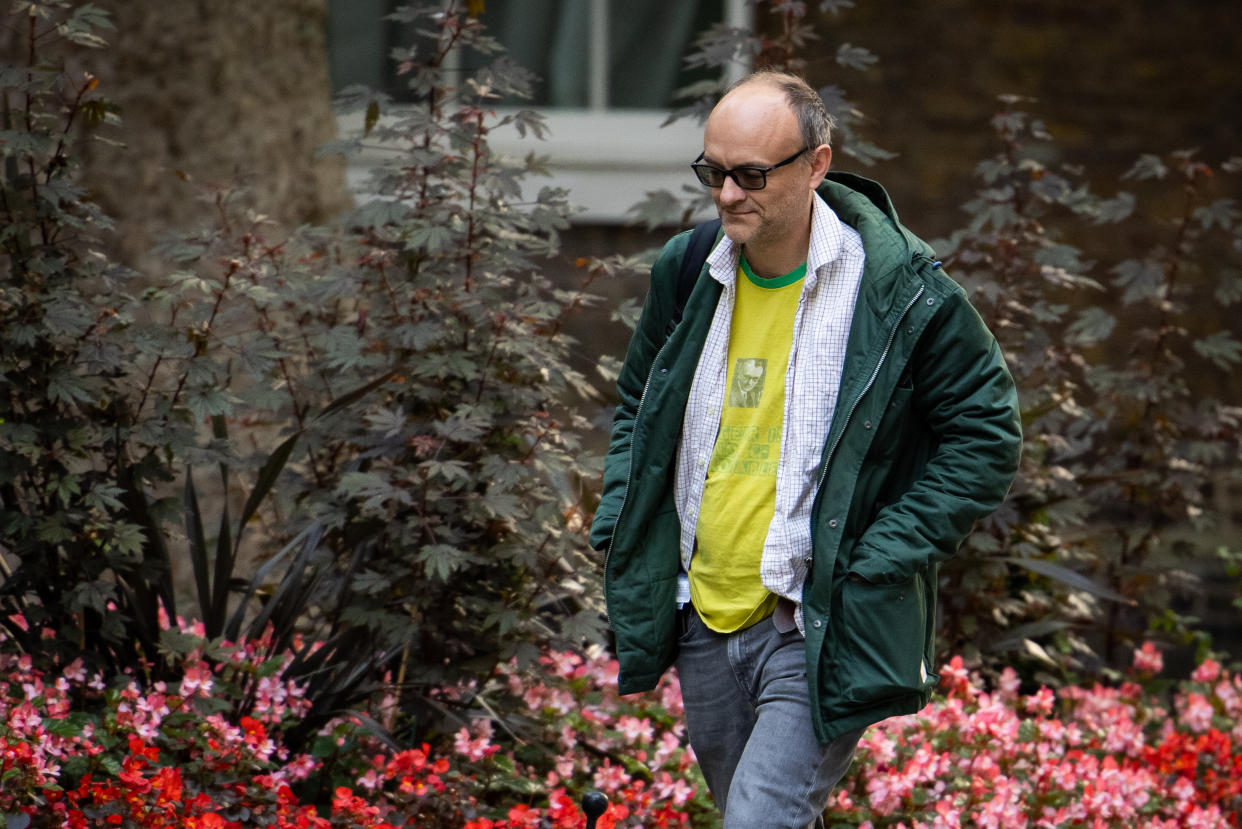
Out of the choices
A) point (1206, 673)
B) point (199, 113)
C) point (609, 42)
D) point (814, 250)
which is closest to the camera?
point (814, 250)

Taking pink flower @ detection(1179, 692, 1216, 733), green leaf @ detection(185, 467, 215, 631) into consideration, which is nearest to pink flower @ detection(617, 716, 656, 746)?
green leaf @ detection(185, 467, 215, 631)

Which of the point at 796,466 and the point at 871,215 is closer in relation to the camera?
the point at 796,466

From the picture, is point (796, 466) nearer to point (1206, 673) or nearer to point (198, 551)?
point (198, 551)

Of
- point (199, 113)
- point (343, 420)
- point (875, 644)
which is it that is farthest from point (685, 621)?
point (199, 113)

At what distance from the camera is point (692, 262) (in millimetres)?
2738

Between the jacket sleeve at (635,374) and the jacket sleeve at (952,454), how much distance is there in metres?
0.52

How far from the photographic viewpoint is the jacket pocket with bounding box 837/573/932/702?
244 cm

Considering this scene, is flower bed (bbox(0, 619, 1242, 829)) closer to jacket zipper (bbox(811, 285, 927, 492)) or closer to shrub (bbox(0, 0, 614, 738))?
shrub (bbox(0, 0, 614, 738))

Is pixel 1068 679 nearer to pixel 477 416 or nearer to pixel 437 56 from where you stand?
pixel 477 416

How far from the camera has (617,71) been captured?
328 inches

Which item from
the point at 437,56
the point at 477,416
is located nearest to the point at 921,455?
the point at 477,416

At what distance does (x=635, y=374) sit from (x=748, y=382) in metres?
0.35

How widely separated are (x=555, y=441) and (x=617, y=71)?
4977mm

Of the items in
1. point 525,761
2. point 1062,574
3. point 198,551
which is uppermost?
point 198,551
